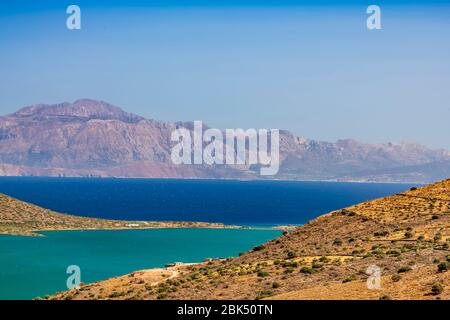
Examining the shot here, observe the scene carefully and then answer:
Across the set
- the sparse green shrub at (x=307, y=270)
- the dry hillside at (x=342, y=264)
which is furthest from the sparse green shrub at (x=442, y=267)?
the sparse green shrub at (x=307, y=270)

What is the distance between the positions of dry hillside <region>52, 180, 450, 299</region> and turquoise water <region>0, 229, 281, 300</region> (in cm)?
1270

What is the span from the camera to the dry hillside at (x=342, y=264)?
3102cm

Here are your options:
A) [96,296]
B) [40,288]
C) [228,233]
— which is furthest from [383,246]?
[228,233]

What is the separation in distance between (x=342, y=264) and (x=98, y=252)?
180 feet

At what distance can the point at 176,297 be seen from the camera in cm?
3538

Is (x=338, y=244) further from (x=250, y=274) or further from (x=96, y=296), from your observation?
(x=96, y=296)

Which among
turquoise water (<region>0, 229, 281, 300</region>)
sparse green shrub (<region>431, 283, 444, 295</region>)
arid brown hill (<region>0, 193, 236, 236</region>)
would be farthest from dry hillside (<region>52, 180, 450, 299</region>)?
arid brown hill (<region>0, 193, 236, 236</region>)

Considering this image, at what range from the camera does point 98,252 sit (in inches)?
3450

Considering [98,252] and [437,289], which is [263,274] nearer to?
[437,289]

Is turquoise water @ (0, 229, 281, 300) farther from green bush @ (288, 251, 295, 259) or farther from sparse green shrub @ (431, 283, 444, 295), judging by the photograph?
sparse green shrub @ (431, 283, 444, 295)

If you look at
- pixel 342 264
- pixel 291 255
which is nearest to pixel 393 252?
pixel 342 264

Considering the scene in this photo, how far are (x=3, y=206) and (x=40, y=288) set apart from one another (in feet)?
251

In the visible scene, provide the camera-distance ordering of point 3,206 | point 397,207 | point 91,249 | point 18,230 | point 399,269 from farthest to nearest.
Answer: point 3,206 < point 18,230 < point 91,249 < point 397,207 < point 399,269
